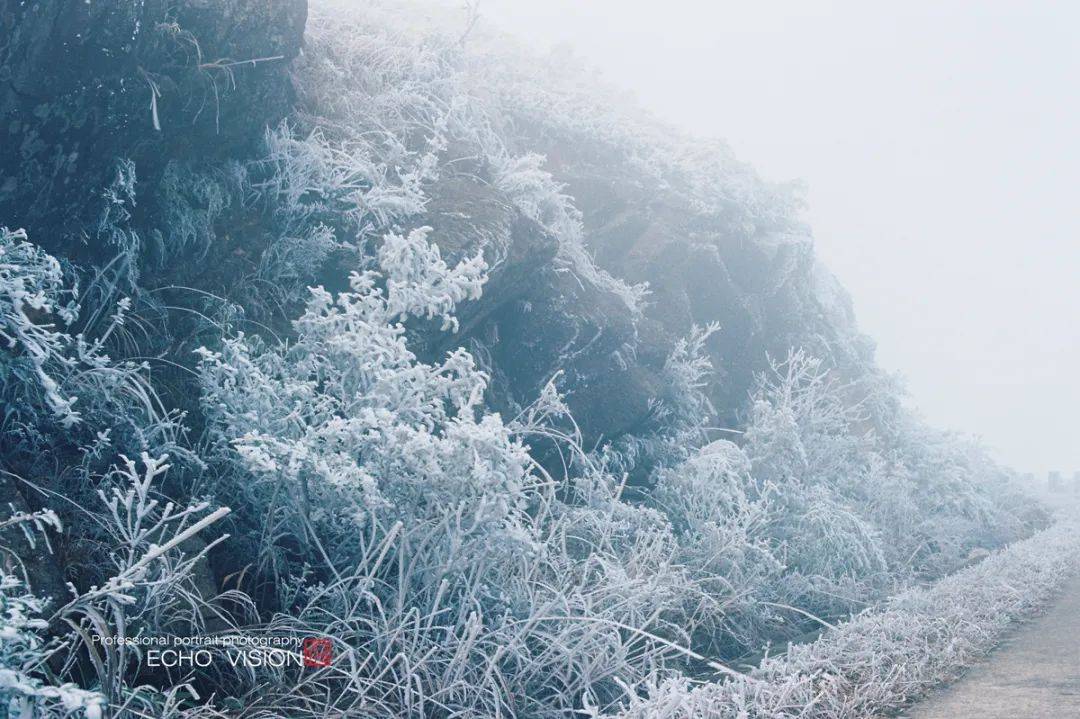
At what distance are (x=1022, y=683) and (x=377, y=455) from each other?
3.74m

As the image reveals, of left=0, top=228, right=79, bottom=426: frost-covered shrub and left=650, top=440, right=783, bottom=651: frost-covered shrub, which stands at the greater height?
left=0, top=228, right=79, bottom=426: frost-covered shrub

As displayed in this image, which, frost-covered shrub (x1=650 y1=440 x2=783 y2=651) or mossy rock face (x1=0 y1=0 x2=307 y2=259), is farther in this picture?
frost-covered shrub (x1=650 y1=440 x2=783 y2=651)

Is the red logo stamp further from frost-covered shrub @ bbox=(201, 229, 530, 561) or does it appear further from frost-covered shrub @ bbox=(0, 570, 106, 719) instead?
frost-covered shrub @ bbox=(0, 570, 106, 719)

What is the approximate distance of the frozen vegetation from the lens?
338 centimetres

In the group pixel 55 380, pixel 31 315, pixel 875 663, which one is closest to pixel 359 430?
pixel 55 380

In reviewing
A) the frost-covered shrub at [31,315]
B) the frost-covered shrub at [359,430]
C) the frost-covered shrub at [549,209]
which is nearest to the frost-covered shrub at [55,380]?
the frost-covered shrub at [31,315]

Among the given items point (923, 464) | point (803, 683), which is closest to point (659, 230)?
point (923, 464)

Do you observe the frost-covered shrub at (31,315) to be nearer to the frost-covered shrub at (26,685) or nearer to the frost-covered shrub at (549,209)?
the frost-covered shrub at (26,685)

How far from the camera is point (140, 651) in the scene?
307 centimetres

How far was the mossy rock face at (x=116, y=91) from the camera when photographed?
3.70 m

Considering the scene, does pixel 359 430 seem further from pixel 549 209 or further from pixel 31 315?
pixel 549 209

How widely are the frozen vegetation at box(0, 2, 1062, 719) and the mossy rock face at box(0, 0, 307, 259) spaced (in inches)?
1.2

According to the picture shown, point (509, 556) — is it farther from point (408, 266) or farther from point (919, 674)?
point (919, 674)

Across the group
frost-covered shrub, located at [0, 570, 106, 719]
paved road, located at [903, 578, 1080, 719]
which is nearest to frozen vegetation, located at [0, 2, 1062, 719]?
frost-covered shrub, located at [0, 570, 106, 719]
